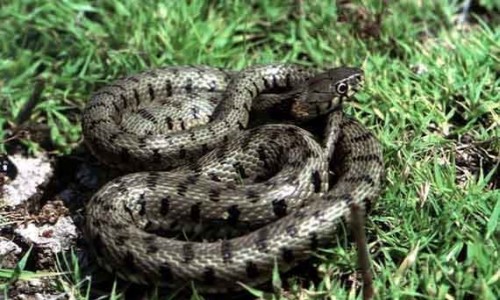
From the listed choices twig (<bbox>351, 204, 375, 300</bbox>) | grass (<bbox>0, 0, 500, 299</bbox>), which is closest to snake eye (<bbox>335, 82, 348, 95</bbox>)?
grass (<bbox>0, 0, 500, 299</bbox>)

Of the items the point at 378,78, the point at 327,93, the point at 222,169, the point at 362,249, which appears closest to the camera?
the point at 362,249

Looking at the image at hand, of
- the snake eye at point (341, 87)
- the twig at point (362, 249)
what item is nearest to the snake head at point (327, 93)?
the snake eye at point (341, 87)

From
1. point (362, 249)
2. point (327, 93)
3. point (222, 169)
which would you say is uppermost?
point (327, 93)

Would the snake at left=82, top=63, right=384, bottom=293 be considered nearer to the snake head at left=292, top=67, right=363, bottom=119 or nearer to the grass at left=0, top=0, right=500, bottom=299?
the snake head at left=292, top=67, right=363, bottom=119

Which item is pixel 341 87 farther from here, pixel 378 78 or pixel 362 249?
pixel 362 249

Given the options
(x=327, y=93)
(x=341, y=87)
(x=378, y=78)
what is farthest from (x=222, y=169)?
(x=378, y=78)

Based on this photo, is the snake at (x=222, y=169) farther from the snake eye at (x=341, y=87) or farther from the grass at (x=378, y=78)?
the grass at (x=378, y=78)

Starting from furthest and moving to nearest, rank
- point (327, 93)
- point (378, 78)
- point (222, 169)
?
point (378, 78) < point (327, 93) < point (222, 169)
